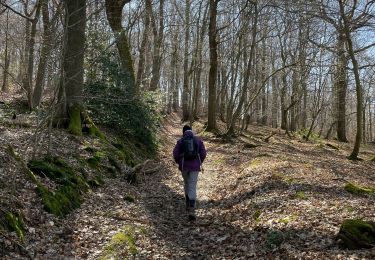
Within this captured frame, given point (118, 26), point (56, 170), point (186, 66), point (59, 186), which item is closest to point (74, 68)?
point (56, 170)

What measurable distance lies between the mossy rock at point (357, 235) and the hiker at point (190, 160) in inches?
143

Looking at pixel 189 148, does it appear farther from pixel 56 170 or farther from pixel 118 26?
pixel 118 26

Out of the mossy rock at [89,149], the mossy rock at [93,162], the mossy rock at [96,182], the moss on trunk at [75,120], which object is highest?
the moss on trunk at [75,120]

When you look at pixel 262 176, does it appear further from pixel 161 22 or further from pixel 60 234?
pixel 161 22

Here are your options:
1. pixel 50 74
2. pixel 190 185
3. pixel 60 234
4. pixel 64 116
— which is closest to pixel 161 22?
pixel 64 116

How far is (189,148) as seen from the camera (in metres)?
8.99

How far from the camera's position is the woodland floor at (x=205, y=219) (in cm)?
617

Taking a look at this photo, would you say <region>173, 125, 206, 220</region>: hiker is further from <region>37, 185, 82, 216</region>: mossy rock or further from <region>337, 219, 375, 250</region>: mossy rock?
<region>337, 219, 375, 250</region>: mossy rock

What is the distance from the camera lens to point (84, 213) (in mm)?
7852

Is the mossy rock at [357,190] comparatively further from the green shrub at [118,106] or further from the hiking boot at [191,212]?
the green shrub at [118,106]

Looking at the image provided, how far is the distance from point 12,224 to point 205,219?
4044mm

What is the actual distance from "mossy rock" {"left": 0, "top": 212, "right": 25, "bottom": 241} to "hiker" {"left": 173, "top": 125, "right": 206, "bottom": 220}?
3.74 meters

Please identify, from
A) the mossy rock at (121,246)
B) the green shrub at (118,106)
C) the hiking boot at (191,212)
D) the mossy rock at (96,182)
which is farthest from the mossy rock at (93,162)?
the green shrub at (118,106)

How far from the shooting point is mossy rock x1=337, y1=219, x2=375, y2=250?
568 centimetres
